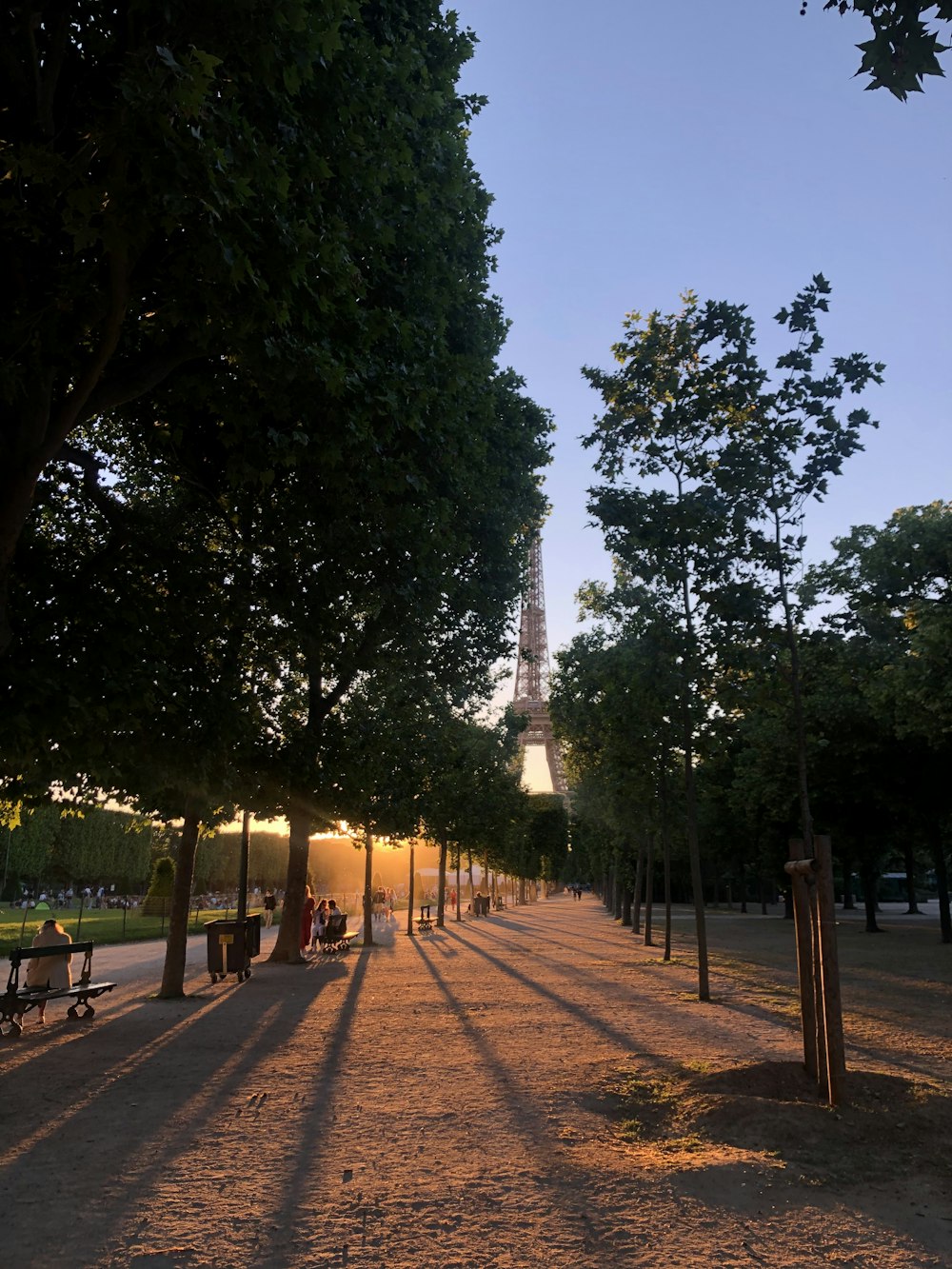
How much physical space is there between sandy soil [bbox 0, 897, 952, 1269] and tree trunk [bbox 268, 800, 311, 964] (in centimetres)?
692

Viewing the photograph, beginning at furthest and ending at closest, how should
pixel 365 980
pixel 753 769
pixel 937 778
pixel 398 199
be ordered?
pixel 753 769
pixel 937 778
pixel 365 980
pixel 398 199

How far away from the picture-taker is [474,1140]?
7102mm

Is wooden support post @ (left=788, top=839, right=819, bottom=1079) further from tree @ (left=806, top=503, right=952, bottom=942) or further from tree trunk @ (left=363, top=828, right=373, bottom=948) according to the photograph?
tree trunk @ (left=363, top=828, right=373, bottom=948)

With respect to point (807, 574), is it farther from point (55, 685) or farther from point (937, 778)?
point (937, 778)

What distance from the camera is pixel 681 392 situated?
14.5 m

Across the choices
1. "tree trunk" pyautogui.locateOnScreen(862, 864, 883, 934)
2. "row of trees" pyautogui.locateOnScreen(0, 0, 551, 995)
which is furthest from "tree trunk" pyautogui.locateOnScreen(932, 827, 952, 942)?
"row of trees" pyautogui.locateOnScreen(0, 0, 551, 995)

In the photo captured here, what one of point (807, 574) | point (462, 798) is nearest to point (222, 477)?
point (807, 574)

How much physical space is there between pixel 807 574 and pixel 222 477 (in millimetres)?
7649

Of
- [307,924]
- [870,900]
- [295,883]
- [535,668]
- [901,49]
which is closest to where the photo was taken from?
[901,49]

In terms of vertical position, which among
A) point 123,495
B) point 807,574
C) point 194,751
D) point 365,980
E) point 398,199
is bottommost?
point 365,980

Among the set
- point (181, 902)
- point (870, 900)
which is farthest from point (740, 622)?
point (870, 900)

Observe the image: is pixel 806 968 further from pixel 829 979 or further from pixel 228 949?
pixel 228 949

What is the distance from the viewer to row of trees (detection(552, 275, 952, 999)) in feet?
41.1

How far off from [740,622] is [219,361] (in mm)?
7036
